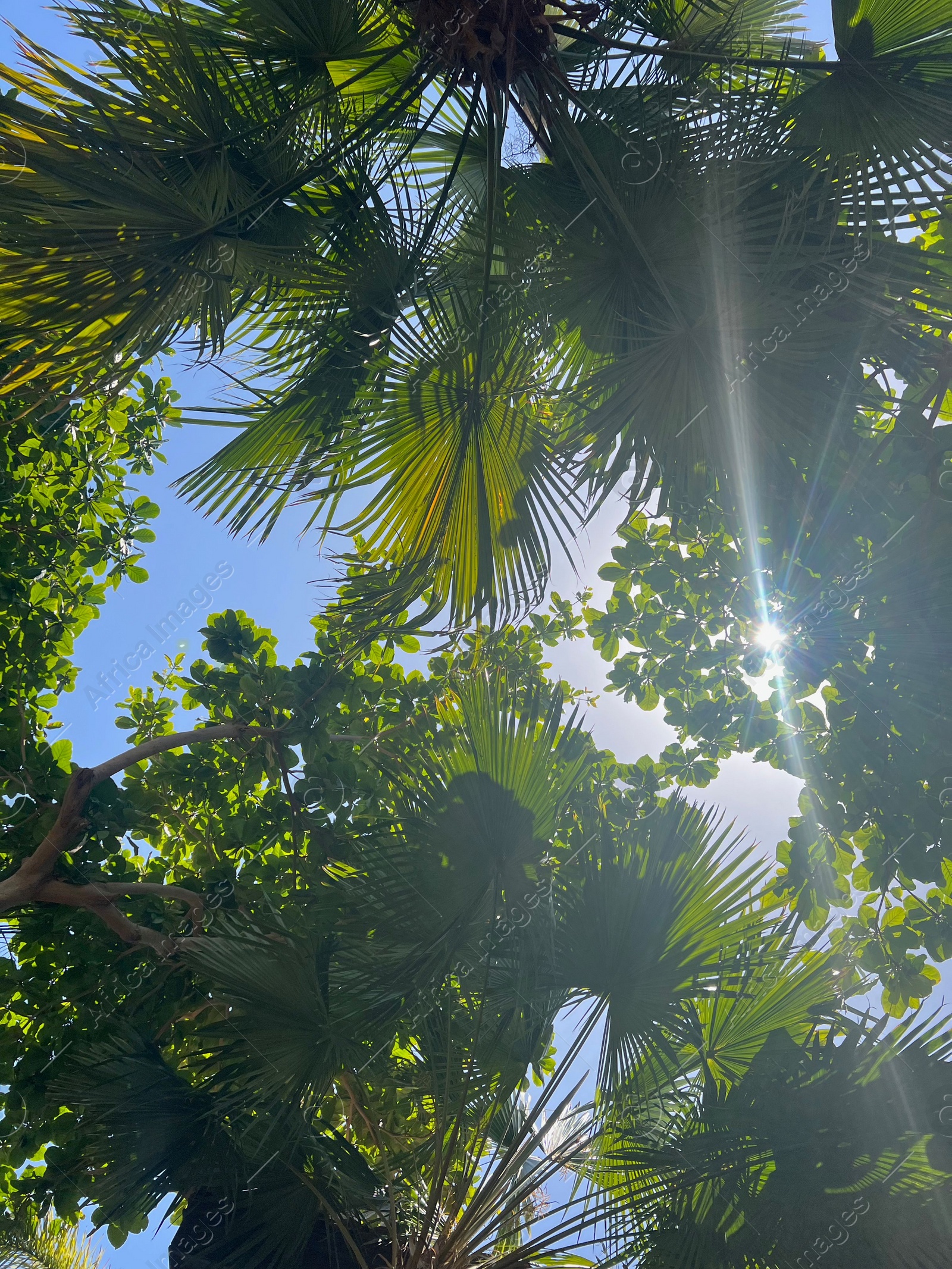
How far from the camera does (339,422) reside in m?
3.61

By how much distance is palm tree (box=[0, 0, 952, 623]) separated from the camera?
291 centimetres

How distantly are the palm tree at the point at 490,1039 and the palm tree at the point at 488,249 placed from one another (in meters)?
1.22

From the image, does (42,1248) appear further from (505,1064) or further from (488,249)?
(488,249)

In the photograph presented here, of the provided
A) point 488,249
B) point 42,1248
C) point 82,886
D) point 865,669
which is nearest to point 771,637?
point 865,669

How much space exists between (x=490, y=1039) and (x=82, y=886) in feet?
6.60

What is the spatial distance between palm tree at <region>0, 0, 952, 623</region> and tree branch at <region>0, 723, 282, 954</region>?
4.43ft

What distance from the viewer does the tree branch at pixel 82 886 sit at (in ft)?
12.1

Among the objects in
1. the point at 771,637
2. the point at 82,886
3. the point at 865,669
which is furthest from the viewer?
the point at 771,637

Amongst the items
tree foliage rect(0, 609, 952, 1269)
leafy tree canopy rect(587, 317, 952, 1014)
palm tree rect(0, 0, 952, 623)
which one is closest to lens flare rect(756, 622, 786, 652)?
leafy tree canopy rect(587, 317, 952, 1014)

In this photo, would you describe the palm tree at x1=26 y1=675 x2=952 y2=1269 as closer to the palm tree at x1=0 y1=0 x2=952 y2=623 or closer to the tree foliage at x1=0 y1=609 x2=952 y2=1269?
the tree foliage at x1=0 y1=609 x2=952 y2=1269

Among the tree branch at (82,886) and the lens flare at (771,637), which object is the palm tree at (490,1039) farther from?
the lens flare at (771,637)

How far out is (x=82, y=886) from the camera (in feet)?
12.3

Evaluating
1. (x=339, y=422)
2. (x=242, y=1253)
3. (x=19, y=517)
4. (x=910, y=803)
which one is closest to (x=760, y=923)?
(x=910, y=803)

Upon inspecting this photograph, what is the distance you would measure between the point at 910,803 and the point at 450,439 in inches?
97.8
